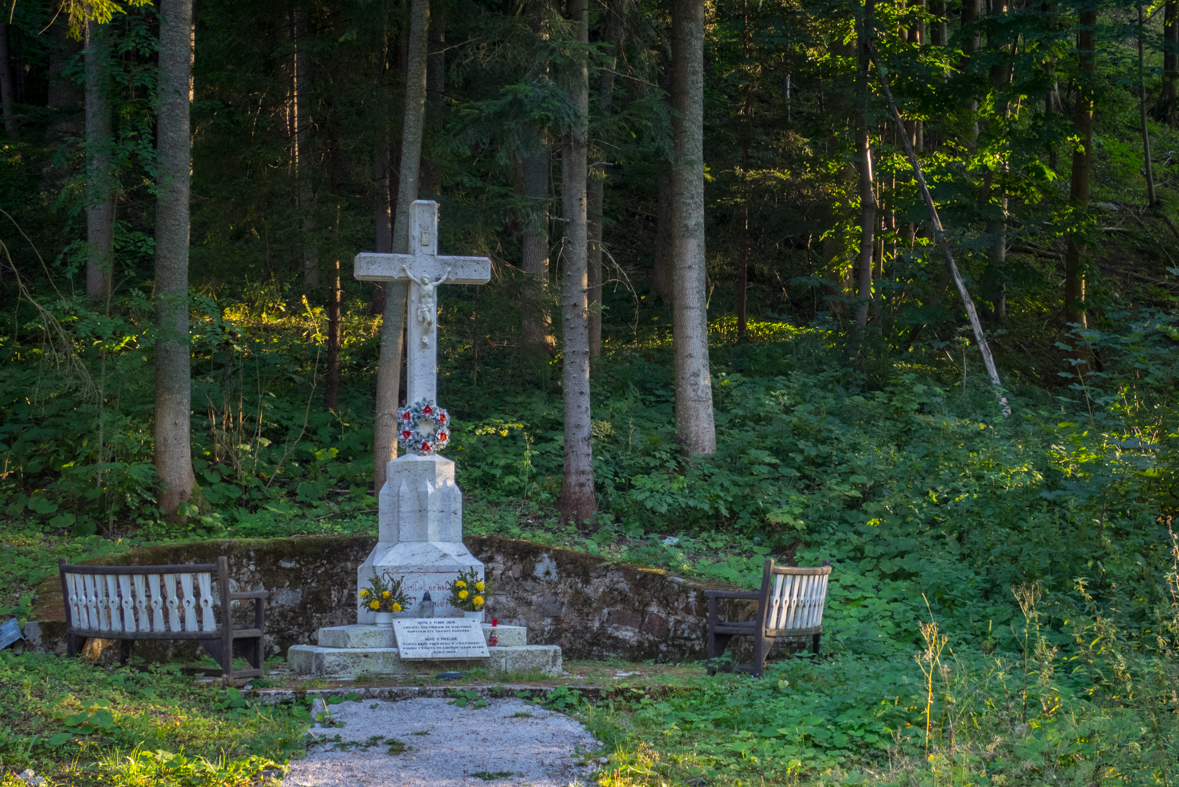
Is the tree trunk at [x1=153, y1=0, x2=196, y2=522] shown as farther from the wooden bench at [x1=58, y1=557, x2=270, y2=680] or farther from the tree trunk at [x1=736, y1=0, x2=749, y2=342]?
the tree trunk at [x1=736, y1=0, x2=749, y2=342]

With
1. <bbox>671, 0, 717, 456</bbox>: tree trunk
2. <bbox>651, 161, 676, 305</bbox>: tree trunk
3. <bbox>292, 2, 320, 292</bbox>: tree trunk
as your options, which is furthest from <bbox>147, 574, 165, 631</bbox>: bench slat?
<bbox>651, 161, 676, 305</bbox>: tree trunk

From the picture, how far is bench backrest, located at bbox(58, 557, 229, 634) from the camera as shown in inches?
247

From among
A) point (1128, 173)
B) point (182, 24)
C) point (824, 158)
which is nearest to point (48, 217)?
point (182, 24)

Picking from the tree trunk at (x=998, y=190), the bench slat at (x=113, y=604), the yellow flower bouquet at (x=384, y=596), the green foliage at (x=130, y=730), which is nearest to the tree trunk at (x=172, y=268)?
the yellow flower bouquet at (x=384, y=596)

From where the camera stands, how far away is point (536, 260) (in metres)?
16.0

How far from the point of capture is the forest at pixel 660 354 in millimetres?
5332

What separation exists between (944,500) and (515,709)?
6.22m

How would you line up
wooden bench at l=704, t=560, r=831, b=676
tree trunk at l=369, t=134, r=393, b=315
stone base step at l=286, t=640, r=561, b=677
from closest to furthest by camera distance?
wooden bench at l=704, t=560, r=831, b=676 → stone base step at l=286, t=640, r=561, b=677 → tree trunk at l=369, t=134, r=393, b=315

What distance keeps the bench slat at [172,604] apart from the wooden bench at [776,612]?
357cm

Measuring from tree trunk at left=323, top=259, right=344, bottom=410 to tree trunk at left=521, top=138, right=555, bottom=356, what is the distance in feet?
8.73

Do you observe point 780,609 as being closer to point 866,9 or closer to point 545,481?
point 545,481

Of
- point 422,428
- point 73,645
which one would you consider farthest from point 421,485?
point 73,645

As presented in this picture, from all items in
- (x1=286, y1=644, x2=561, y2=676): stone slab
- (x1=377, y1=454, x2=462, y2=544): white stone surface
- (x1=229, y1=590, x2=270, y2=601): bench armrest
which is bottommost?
(x1=286, y1=644, x2=561, y2=676): stone slab

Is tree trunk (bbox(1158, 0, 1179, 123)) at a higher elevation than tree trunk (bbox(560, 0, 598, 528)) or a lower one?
higher
